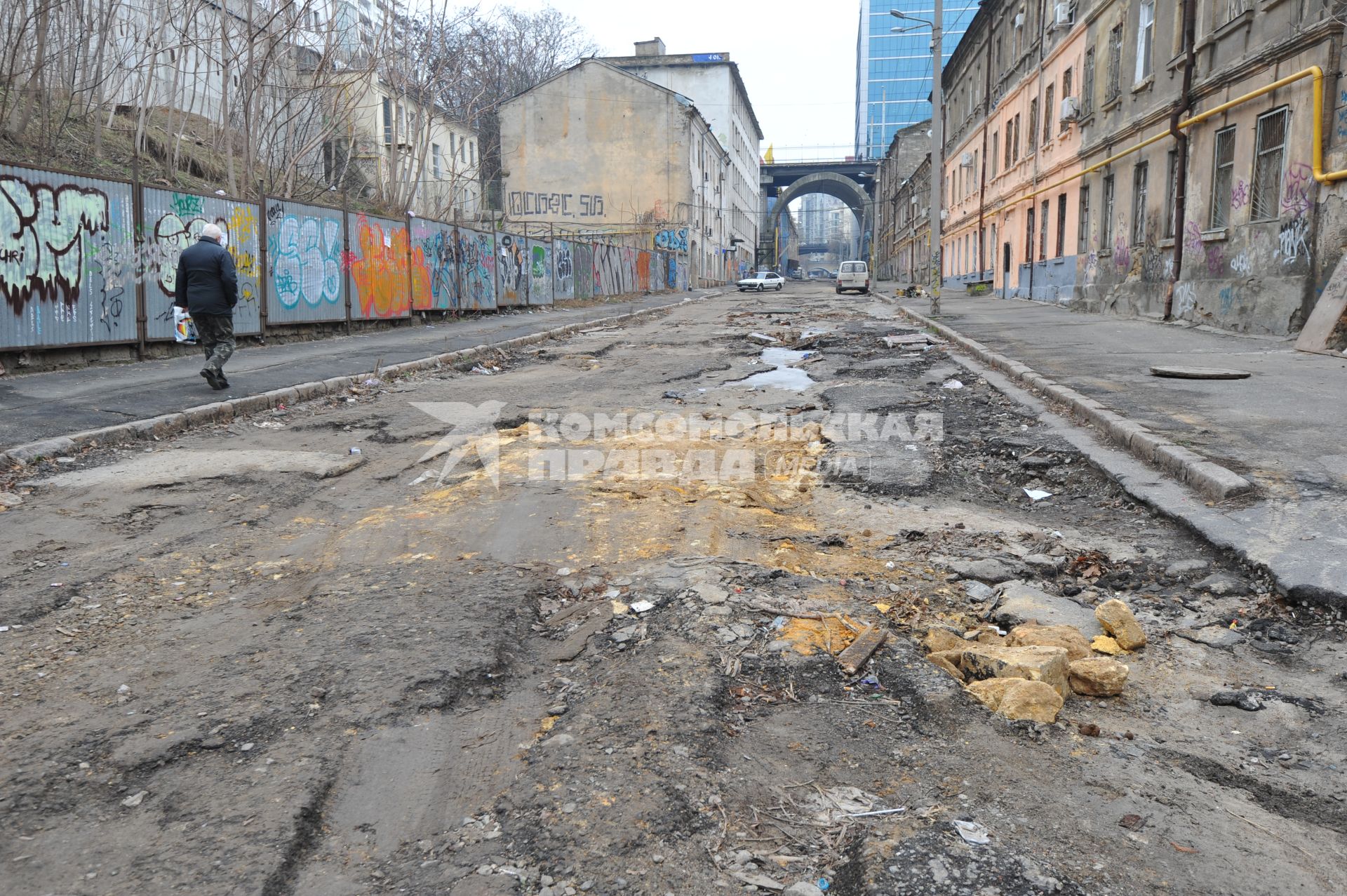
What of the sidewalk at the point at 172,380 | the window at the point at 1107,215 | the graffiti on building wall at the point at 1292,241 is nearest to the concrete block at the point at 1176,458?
the sidewalk at the point at 172,380

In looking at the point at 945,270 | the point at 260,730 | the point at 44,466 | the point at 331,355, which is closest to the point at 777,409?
the point at 44,466

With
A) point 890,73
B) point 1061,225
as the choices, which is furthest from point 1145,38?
point 890,73

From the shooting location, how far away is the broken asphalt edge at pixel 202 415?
6.12 metres

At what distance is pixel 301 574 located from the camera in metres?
3.93

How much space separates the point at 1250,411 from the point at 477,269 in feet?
59.1

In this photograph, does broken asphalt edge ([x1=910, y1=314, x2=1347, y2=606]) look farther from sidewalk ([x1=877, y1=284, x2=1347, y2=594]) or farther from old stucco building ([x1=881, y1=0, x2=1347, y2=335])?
old stucco building ([x1=881, y1=0, x2=1347, y2=335])

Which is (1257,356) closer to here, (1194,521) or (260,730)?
(1194,521)

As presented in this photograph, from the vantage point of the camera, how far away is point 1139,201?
18.1 metres

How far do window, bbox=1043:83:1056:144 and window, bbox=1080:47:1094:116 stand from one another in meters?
2.86

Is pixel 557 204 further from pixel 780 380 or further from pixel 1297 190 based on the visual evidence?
pixel 780 380

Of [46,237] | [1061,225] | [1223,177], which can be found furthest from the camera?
[1061,225]

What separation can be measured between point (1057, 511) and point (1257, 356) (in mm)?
7034

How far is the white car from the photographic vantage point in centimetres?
4616

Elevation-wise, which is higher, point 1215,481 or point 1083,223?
point 1083,223
